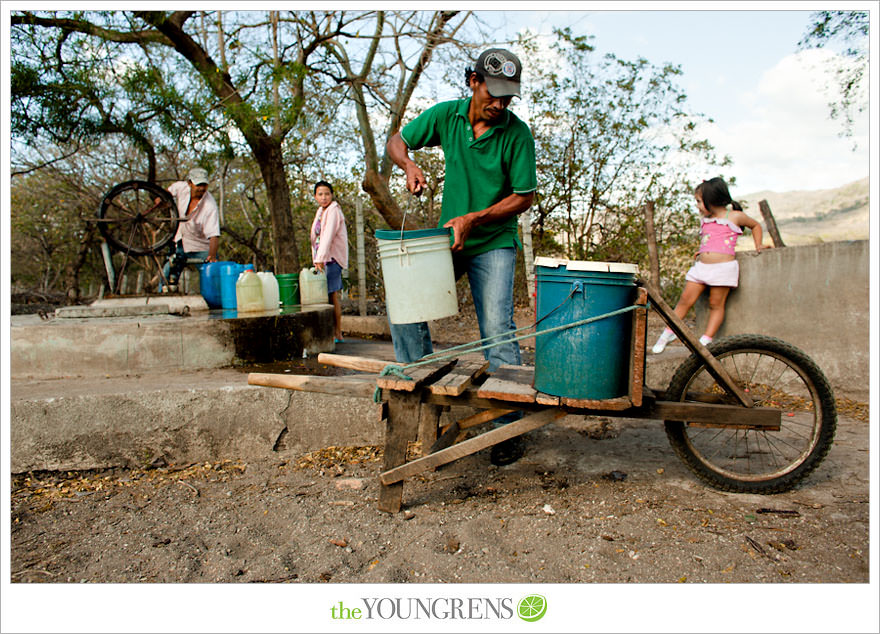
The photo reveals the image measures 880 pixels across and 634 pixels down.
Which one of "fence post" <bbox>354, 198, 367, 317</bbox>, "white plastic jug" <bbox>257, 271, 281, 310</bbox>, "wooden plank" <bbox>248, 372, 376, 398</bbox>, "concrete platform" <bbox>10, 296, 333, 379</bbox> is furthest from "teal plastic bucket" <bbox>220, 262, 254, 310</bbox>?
"wooden plank" <bbox>248, 372, 376, 398</bbox>

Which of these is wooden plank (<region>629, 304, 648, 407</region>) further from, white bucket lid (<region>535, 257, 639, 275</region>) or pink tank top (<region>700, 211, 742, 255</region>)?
pink tank top (<region>700, 211, 742, 255</region>)

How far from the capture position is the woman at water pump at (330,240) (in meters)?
5.52

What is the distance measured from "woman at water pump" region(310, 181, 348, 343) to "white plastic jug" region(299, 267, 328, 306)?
5.6 inches

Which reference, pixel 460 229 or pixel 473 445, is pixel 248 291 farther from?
pixel 473 445

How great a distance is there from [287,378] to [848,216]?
64939 mm

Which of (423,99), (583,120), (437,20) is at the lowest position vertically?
(583,120)

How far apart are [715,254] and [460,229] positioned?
2.64m

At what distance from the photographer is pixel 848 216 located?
173 feet

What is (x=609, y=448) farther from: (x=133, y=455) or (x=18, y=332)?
(x=18, y=332)

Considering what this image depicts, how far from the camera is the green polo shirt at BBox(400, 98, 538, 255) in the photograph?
2.90m

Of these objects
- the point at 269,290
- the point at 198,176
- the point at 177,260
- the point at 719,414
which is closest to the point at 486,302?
the point at 719,414

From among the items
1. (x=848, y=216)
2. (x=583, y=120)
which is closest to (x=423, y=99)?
(x=583, y=120)

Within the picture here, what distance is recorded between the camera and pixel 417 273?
2613 mm

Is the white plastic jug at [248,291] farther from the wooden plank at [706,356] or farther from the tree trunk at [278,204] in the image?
the tree trunk at [278,204]
